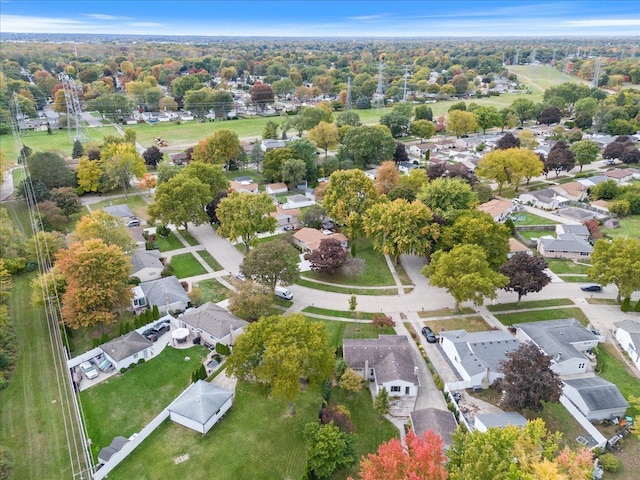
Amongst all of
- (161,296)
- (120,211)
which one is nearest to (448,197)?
(161,296)

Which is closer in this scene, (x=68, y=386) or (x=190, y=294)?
(x=68, y=386)

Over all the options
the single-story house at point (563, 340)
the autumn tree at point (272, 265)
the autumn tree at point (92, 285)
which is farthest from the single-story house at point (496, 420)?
the autumn tree at point (92, 285)

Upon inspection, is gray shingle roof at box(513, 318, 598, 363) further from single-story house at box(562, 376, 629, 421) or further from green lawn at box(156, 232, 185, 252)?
green lawn at box(156, 232, 185, 252)

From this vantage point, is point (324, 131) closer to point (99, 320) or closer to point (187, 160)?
point (187, 160)

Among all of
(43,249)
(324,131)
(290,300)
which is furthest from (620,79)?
(43,249)

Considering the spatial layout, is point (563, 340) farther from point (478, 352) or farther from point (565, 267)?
point (565, 267)

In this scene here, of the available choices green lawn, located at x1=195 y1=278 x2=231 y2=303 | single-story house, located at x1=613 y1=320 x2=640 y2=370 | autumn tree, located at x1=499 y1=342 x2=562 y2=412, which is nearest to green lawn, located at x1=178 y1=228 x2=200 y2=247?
green lawn, located at x1=195 y1=278 x2=231 y2=303
